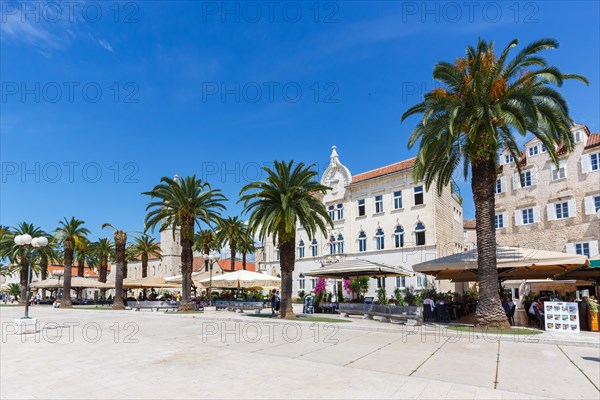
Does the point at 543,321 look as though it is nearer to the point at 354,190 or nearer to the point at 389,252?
the point at 389,252

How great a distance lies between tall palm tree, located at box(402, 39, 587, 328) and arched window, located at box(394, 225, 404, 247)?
77.8ft

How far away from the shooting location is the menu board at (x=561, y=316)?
1670cm

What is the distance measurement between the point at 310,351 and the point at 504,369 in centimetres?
512

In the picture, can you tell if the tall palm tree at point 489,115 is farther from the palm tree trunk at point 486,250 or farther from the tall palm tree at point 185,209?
the tall palm tree at point 185,209

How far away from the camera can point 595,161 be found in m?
35.6

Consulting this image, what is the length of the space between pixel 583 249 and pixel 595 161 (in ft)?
23.2

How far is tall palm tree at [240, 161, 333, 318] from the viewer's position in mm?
24484

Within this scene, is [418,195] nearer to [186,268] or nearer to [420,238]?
[420,238]

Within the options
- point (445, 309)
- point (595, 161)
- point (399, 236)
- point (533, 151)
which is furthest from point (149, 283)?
point (595, 161)

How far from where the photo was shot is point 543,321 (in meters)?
18.7

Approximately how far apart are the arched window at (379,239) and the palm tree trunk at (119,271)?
77.9 feet

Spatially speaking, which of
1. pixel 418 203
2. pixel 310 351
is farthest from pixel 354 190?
pixel 310 351

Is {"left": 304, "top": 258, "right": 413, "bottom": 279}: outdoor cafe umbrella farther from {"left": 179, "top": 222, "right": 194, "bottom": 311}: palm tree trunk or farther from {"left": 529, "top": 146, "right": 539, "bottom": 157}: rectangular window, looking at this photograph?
{"left": 529, "top": 146, "right": 539, "bottom": 157}: rectangular window

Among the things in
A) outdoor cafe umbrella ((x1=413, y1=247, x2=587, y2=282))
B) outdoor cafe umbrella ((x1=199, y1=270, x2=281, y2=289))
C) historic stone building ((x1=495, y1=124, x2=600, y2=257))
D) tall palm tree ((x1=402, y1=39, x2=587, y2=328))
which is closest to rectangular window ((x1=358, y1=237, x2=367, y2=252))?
historic stone building ((x1=495, y1=124, x2=600, y2=257))
